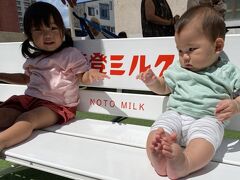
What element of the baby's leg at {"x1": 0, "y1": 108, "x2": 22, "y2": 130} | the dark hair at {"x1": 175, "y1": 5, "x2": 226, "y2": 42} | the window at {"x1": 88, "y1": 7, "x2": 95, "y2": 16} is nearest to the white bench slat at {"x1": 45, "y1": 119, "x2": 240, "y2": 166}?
the baby's leg at {"x1": 0, "y1": 108, "x2": 22, "y2": 130}

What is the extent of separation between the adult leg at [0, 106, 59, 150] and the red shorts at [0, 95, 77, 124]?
0.13ft

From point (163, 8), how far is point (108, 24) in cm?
468

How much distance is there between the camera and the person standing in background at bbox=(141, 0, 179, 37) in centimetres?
291

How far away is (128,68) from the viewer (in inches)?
90.1

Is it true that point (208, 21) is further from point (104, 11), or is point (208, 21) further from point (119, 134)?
point (104, 11)

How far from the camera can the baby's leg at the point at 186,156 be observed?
1262mm

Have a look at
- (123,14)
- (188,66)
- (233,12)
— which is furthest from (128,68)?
(123,14)

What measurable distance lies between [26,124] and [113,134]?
490 mm

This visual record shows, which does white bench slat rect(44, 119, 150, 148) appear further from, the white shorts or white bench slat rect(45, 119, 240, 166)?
the white shorts

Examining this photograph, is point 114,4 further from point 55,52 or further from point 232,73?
point 232,73

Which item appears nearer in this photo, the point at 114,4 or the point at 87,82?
the point at 87,82

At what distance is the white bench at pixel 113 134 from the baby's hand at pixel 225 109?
0.58ft

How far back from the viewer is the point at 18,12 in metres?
12.3

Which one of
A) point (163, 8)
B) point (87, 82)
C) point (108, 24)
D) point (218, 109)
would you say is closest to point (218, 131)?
point (218, 109)
